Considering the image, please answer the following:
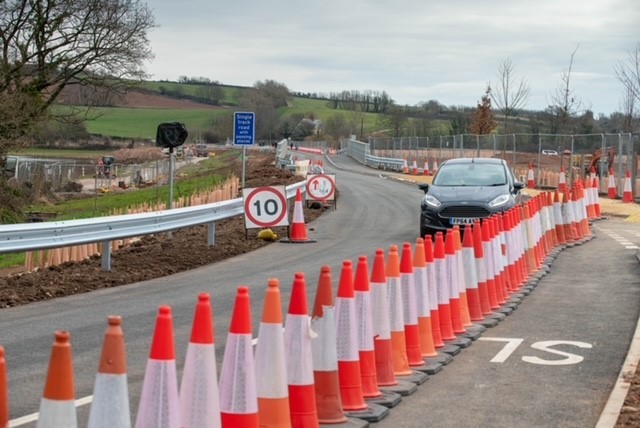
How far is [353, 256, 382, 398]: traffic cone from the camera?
743 cm

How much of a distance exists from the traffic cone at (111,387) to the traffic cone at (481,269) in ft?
24.7

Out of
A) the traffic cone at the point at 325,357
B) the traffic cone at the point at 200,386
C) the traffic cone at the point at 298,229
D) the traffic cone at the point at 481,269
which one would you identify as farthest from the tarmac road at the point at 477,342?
the traffic cone at the point at 200,386

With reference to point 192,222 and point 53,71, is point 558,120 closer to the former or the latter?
point 53,71

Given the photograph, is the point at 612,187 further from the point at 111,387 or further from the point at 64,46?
the point at 111,387

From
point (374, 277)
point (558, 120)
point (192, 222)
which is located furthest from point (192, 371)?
point (558, 120)

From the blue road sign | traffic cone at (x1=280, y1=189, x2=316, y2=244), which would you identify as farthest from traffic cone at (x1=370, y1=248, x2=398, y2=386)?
the blue road sign

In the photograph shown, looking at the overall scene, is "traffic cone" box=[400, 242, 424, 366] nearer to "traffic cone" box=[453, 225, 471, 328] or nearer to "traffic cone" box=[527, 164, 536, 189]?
"traffic cone" box=[453, 225, 471, 328]

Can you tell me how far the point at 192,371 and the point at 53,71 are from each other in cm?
3123

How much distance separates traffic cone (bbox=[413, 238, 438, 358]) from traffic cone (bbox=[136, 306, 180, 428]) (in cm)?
444

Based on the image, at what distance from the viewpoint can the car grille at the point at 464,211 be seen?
65.5ft

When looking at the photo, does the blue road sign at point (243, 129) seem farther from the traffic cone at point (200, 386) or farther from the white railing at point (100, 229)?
the traffic cone at point (200, 386)

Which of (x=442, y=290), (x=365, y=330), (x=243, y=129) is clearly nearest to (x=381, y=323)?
(x=365, y=330)

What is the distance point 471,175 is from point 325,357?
596 inches

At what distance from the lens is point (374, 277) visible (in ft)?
26.0
